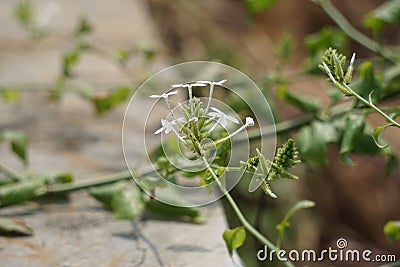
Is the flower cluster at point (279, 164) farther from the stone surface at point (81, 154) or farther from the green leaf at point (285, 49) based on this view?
the green leaf at point (285, 49)

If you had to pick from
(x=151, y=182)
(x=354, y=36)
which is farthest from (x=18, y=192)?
(x=354, y=36)

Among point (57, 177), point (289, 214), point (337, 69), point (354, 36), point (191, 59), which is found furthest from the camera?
point (191, 59)

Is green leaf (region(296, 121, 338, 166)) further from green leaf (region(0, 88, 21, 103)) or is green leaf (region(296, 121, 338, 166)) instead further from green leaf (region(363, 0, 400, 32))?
green leaf (region(0, 88, 21, 103))

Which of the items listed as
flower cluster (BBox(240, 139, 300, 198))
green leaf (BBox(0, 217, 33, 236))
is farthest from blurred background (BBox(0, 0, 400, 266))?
flower cluster (BBox(240, 139, 300, 198))

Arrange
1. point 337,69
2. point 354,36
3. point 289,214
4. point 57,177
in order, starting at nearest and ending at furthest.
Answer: point 337,69 → point 289,214 → point 57,177 → point 354,36

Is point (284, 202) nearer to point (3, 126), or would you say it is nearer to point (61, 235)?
point (3, 126)

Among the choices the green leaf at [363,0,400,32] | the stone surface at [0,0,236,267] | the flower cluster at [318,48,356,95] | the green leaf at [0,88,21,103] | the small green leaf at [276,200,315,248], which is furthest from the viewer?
the green leaf at [0,88,21,103]

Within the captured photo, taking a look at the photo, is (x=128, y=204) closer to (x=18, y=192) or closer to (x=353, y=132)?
(x=18, y=192)

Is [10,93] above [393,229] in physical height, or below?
above

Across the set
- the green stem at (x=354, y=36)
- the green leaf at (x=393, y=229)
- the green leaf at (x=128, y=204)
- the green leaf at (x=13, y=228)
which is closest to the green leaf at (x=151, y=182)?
the green leaf at (x=128, y=204)
